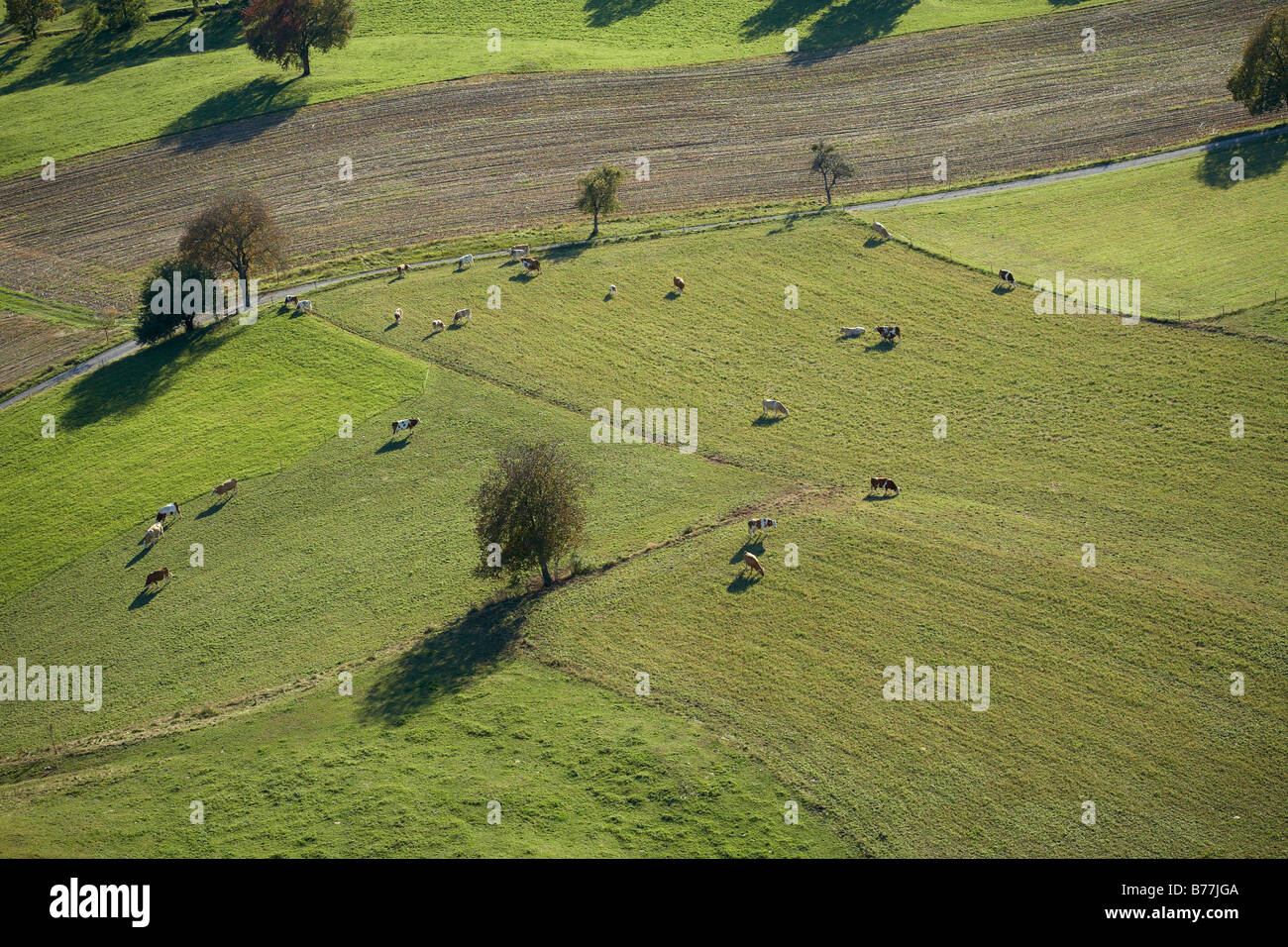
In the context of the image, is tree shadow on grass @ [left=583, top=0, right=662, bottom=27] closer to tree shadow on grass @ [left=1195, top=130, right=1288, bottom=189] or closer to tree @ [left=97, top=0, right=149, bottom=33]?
tree @ [left=97, top=0, right=149, bottom=33]

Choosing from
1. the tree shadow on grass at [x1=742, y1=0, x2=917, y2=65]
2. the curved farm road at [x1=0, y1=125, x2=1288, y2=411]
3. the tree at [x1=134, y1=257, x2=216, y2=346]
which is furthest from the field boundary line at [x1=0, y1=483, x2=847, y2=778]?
the tree shadow on grass at [x1=742, y1=0, x2=917, y2=65]

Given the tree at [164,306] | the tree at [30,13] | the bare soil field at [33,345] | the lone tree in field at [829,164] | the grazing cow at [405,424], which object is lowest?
the grazing cow at [405,424]

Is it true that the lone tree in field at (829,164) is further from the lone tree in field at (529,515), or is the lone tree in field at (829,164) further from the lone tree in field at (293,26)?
the lone tree in field at (293,26)

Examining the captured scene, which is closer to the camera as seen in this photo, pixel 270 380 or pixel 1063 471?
pixel 1063 471

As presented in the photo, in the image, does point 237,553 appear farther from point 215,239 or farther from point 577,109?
point 577,109

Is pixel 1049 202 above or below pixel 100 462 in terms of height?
above

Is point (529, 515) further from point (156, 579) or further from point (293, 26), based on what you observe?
point (293, 26)

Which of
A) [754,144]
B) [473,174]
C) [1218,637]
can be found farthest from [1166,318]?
[473,174]

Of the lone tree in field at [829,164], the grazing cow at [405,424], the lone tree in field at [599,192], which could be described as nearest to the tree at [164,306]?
the grazing cow at [405,424]
